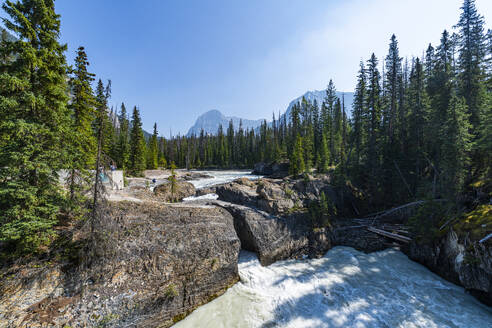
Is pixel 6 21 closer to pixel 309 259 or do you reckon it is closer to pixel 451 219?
pixel 309 259

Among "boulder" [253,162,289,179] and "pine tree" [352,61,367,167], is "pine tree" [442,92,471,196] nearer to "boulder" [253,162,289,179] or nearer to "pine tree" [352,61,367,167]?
"pine tree" [352,61,367,167]

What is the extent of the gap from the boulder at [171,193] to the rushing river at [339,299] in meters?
9.68

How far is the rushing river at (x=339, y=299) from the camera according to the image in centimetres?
828

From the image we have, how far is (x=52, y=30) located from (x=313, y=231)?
1988cm

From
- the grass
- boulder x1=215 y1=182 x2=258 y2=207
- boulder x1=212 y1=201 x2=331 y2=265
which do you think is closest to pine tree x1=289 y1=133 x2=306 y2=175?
boulder x1=215 y1=182 x2=258 y2=207

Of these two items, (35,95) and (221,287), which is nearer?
(35,95)

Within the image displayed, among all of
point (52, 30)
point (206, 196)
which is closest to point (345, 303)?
point (206, 196)

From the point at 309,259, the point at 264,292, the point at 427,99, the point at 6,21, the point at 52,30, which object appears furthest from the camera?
the point at 427,99

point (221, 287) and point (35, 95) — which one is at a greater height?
point (35, 95)

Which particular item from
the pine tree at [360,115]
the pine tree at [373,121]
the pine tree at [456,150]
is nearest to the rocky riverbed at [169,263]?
the pine tree at [456,150]

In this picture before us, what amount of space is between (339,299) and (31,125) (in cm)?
1584

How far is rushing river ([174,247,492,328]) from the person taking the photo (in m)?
8.28

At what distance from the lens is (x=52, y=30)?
26.7ft

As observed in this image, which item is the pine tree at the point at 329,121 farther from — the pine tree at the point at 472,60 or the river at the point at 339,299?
the river at the point at 339,299
